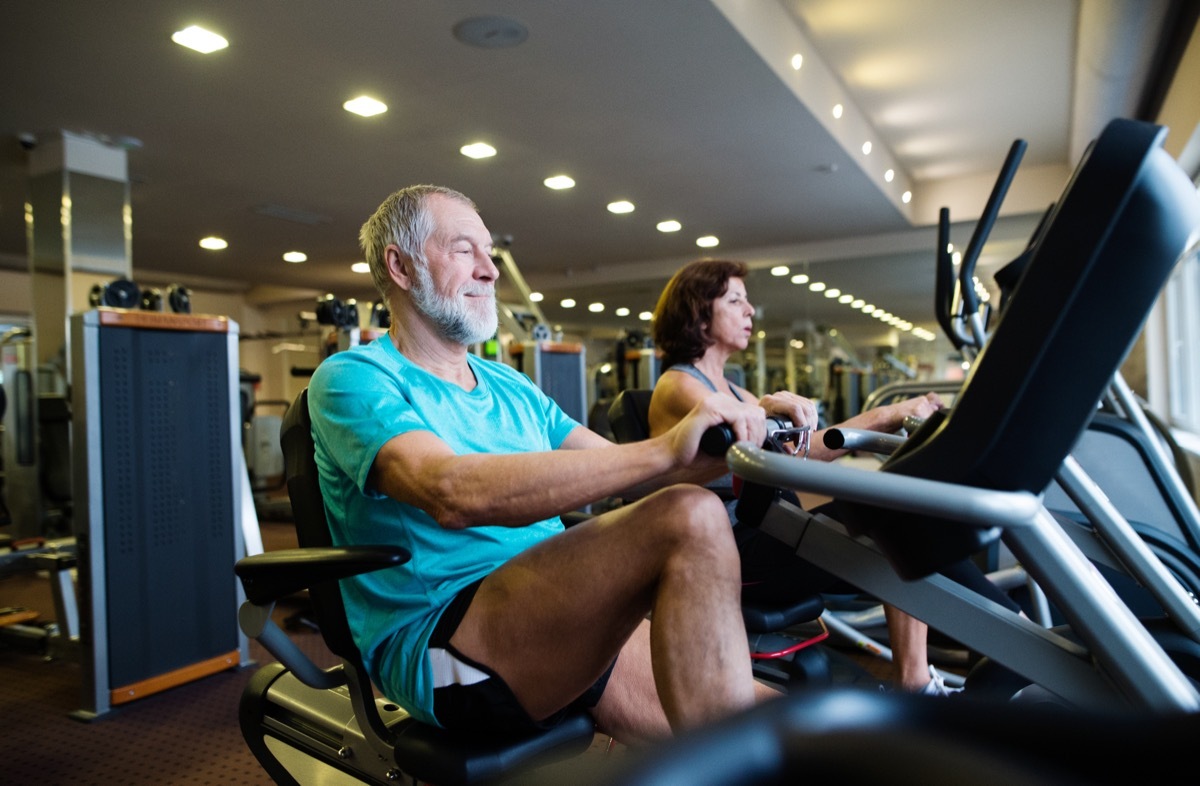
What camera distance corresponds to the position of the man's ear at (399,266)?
1519 millimetres

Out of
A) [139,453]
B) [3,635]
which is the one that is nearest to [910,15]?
[139,453]

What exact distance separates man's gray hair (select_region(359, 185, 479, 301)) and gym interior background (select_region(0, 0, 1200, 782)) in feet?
5.34

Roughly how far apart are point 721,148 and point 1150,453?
355 centimetres

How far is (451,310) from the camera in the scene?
1.49 meters

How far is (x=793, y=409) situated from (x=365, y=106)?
11.6ft

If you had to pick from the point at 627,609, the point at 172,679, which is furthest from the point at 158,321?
the point at 627,609

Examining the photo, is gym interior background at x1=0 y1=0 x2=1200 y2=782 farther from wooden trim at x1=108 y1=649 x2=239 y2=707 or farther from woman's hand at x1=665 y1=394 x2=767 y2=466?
woman's hand at x1=665 y1=394 x2=767 y2=466

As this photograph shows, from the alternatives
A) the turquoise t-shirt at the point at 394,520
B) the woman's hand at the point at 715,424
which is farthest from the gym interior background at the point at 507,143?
the woman's hand at the point at 715,424

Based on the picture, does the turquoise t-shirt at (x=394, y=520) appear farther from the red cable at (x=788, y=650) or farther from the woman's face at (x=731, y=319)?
the woman's face at (x=731, y=319)

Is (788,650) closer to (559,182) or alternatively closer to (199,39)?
(199,39)

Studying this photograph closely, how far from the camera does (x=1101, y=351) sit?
0.71 metres

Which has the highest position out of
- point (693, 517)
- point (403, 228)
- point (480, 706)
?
point (403, 228)

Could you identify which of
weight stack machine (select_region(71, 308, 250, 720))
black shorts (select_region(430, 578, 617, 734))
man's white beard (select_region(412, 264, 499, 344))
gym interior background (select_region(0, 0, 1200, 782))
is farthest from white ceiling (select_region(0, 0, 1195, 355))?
black shorts (select_region(430, 578, 617, 734))

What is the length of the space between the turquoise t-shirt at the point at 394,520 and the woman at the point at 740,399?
1.92 feet
